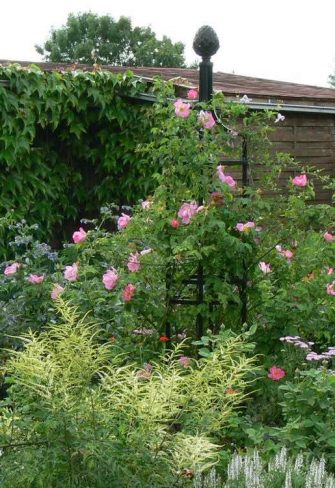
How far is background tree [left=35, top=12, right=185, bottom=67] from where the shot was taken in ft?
109

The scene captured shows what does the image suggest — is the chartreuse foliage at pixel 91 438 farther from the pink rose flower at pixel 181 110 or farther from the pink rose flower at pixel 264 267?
the pink rose flower at pixel 181 110

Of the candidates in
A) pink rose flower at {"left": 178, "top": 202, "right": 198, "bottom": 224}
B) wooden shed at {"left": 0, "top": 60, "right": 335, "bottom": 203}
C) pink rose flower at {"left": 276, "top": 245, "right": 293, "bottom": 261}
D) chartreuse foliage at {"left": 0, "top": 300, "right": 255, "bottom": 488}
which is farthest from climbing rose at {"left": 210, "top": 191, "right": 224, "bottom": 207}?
wooden shed at {"left": 0, "top": 60, "right": 335, "bottom": 203}

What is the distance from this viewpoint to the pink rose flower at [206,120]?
450 centimetres

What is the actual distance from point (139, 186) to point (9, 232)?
139cm

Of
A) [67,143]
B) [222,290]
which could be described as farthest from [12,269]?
[67,143]

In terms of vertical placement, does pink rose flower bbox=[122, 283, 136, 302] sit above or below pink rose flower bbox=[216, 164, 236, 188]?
below

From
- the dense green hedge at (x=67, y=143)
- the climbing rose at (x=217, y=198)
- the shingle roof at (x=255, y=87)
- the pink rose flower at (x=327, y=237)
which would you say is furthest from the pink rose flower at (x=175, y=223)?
the shingle roof at (x=255, y=87)

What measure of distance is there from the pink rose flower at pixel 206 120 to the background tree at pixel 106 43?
2880 centimetres

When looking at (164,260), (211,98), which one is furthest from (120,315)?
(211,98)

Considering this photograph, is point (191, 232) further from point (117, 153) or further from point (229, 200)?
point (117, 153)

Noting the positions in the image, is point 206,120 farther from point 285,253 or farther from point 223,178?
point 285,253

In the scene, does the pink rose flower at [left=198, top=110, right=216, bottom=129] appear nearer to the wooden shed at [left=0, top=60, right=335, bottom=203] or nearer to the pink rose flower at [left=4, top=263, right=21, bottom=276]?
the pink rose flower at [left=4, top=263, right=21, bottom=276]

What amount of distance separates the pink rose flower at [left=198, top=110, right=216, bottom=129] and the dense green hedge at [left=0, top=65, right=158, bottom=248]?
3.16m

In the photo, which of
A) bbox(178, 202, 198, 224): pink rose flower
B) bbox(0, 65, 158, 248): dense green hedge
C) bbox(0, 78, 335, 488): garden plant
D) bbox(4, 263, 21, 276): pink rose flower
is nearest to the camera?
bbox(0, 78, 335, 488): garden plant
